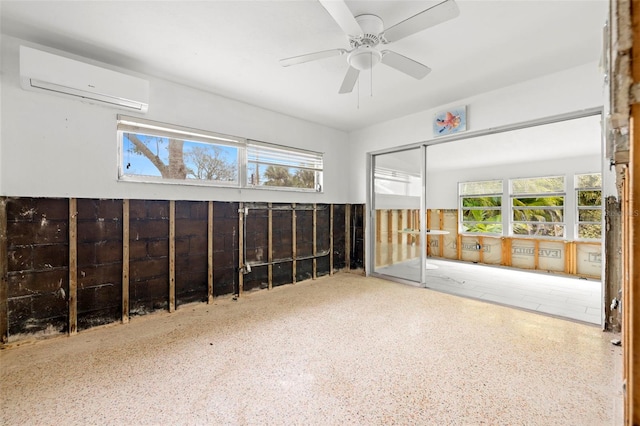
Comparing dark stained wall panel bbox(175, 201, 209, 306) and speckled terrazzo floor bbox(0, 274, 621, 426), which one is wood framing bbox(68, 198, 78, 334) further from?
dark stained wall panel bbox(175, 201, 209, 306)

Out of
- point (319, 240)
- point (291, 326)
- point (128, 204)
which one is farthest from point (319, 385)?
point (319, 240)

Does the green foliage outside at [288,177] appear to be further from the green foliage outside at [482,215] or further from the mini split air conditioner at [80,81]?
the green foliage outside at [482,215]

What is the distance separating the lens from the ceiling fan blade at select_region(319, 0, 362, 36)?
1663 mm

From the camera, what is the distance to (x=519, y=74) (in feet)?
9.98

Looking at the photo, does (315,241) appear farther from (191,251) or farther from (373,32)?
(373,32)

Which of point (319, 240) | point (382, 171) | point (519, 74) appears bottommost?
point (319, 240)

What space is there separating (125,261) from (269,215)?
1839mm

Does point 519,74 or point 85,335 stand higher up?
point 519,74

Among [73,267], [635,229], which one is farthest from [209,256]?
[635,229]

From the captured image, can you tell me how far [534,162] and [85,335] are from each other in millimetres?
8404

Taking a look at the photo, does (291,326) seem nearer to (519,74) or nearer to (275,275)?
(275,275)

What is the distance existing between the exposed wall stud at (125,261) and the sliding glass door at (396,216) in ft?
12.1

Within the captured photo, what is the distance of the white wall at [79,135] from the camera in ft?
7.86

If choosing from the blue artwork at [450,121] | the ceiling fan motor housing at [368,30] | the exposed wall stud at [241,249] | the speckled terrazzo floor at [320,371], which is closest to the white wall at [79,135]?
the exposed wall stud at [241,249]
